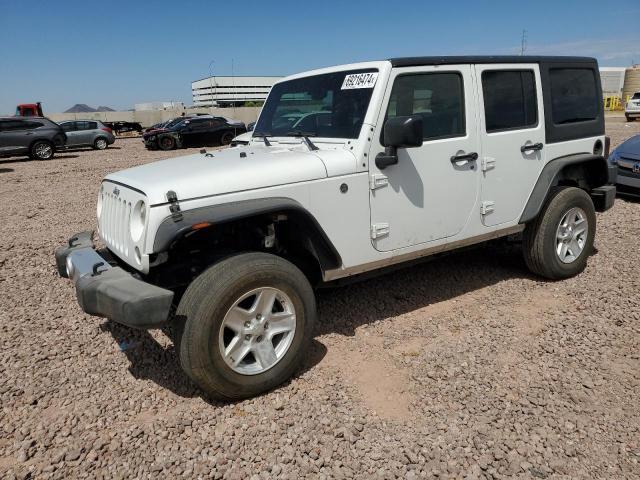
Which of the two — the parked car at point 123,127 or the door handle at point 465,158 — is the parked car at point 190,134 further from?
the door handle at point 465,158

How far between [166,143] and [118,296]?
774 inches

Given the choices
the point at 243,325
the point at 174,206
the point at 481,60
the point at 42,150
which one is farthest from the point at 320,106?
the point at 42,150

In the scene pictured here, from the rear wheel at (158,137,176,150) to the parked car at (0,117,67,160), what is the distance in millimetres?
3599

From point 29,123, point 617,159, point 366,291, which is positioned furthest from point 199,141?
point 366,291

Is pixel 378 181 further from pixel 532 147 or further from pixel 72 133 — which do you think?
pixel 72 133

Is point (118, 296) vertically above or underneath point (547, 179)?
underneath

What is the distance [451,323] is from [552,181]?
1.62m

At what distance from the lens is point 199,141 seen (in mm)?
21562

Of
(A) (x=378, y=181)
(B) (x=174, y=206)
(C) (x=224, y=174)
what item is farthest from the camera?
A: (A) (x=378, y=181)

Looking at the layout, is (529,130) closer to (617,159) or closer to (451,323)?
(451,323)

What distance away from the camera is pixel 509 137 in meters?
4.16

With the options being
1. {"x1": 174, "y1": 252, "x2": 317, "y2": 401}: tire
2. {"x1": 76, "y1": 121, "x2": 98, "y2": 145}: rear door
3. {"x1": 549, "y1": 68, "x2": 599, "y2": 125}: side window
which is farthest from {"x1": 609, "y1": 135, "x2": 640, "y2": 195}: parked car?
{"x1": 76, "y1": 121, "x2": 98, "y2": 145}: rear door

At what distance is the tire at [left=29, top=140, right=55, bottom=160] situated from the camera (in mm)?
18016

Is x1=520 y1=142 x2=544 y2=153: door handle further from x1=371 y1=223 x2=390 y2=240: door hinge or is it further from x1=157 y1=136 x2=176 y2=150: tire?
x1=157 y1=136 x2=176 y2=150: tire
